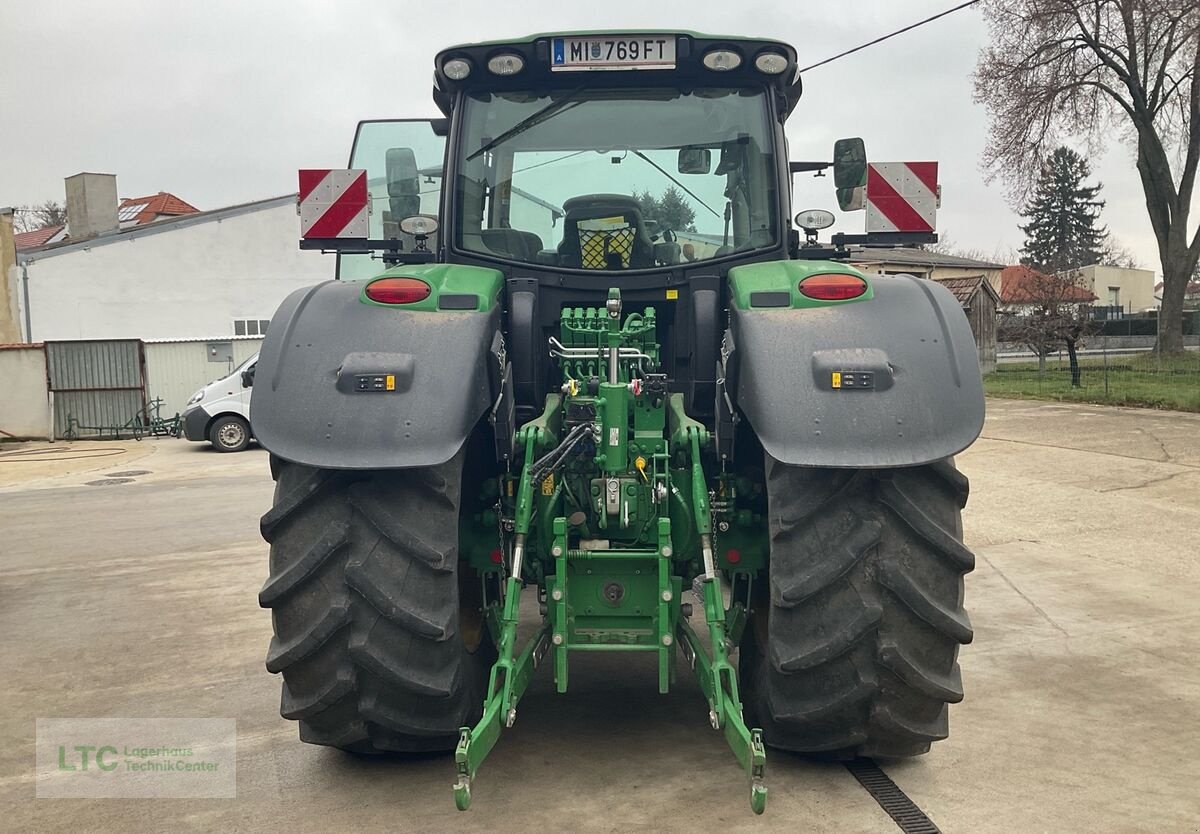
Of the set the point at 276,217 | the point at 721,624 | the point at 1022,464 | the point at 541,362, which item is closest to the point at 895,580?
the point at 721,624

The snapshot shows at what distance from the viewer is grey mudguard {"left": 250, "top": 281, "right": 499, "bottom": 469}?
10.7 feet

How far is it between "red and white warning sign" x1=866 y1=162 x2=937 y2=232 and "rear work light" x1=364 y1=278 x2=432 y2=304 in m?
2.20

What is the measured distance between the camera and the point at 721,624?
333 cm

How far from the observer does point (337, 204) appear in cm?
505

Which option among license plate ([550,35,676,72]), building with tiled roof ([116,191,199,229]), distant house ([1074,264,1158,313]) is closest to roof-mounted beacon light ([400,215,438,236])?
license plate ([550,35,676,72])

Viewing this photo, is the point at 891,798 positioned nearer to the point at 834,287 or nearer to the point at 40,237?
the point at 834,287

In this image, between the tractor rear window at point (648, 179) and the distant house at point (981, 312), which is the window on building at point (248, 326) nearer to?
the distant house at point (981, 312)

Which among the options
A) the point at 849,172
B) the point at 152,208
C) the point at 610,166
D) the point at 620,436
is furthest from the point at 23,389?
the point at 620,436

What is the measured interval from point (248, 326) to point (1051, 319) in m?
20.0

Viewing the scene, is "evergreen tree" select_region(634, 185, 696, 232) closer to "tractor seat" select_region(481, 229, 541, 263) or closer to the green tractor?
the green tractor

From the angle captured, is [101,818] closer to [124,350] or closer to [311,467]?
[311,467]

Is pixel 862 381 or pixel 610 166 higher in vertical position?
pixel 610 166

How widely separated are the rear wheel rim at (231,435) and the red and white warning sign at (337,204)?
13.3 metres

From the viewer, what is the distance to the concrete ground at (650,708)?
3480 millimetres
